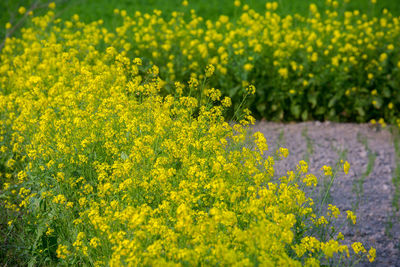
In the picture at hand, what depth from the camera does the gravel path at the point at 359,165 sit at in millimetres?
4039

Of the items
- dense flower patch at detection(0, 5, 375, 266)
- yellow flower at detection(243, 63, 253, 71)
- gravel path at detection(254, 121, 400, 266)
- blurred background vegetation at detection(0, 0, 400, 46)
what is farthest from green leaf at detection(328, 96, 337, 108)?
blurred background vegetation at detection(0, 0, 400, 46)

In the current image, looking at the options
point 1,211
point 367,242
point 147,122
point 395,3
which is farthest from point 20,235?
point 395,3

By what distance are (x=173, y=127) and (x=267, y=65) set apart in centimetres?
300

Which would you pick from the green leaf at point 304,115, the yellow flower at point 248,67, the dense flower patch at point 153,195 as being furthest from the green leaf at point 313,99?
the dense flower patch at point 153,195

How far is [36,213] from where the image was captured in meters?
3.39

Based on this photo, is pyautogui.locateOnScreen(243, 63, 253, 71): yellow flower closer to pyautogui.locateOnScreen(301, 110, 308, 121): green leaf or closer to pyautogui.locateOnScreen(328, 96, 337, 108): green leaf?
pyautogui.locateOnScreen(301, 110, 308, 121): green leaf

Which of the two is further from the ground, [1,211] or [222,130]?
[222,130]

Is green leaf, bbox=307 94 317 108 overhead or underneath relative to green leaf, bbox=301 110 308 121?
overhead

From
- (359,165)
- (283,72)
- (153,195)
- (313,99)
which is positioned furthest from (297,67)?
(153,195)

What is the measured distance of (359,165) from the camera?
207 inches

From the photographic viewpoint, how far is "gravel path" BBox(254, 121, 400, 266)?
159 inches

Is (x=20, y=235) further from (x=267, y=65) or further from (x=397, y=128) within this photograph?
(x=397, y=128)

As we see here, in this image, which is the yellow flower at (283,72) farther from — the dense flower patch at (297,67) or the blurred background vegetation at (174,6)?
the blurred background vegetation at (174,6)

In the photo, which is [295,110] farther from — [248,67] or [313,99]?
[248,67]
